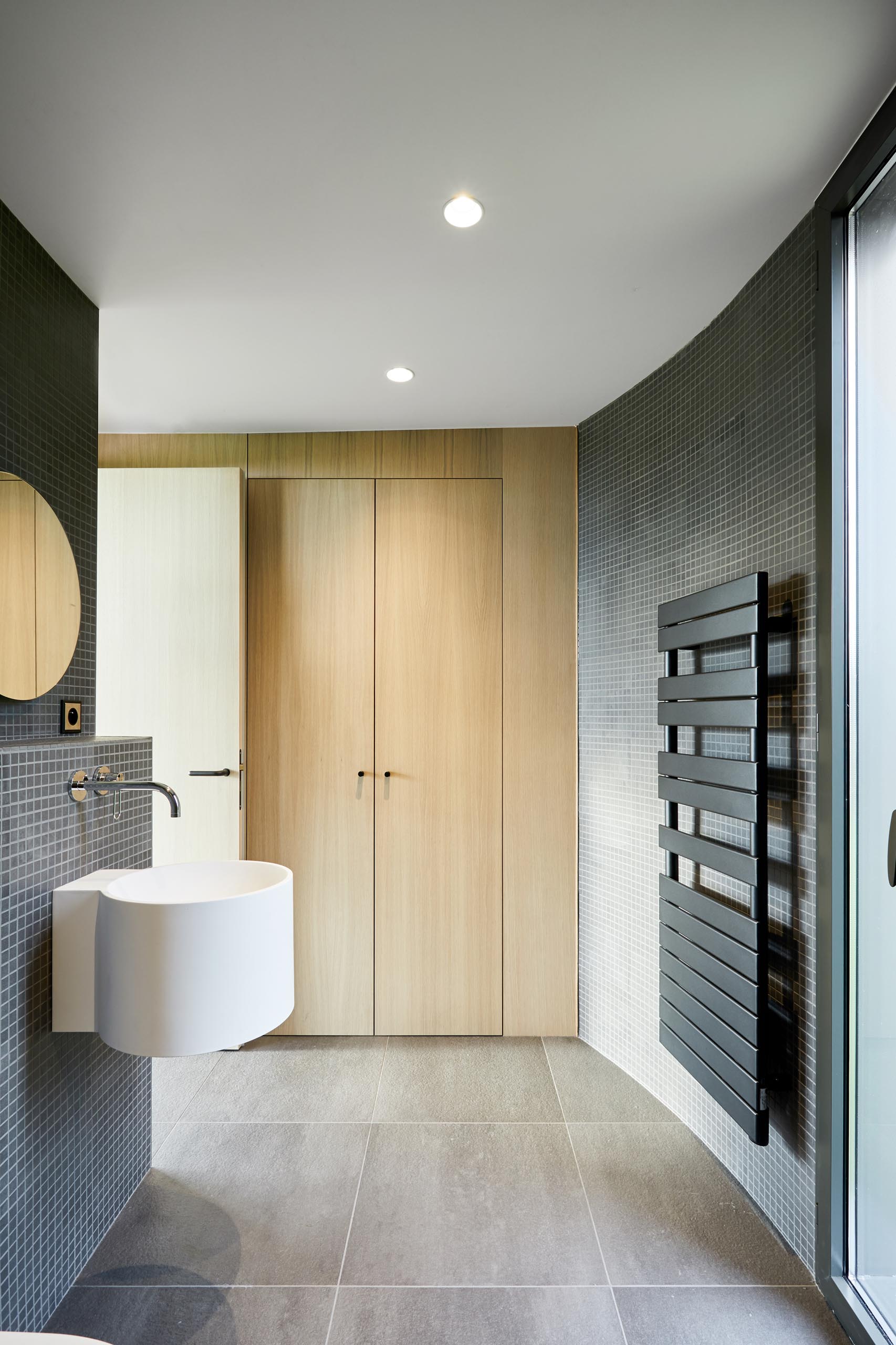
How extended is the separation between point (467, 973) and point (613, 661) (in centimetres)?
131

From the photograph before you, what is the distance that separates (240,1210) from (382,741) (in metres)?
1.57

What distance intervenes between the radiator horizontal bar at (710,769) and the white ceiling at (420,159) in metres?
1.22

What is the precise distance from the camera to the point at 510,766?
10.3 feet

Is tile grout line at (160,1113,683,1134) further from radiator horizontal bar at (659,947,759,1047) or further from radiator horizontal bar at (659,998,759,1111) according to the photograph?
radiator horizontal bar at (659,947,759,1047)

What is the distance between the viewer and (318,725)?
3145 millimetres

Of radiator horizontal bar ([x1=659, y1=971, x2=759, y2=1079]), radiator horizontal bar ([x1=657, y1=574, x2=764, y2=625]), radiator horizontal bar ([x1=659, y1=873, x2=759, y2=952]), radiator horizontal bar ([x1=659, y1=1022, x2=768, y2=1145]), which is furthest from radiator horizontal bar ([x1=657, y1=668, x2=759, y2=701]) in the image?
radiator horizontal bar ([x1=659, y1=1022, x2=768, y2=1145])

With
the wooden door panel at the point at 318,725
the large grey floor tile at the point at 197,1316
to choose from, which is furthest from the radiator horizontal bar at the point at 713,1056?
the wooden door panel at the point at 318,725

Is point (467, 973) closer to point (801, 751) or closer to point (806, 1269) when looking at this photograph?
point (806, 1269)

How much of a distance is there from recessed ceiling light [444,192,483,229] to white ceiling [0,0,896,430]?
0.09 feet

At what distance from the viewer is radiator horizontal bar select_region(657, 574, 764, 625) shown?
1863 millimetres

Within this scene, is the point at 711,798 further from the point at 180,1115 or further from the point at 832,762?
the point at 180,1115

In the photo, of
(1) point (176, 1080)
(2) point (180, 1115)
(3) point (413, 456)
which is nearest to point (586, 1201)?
(2) point (180, 1115)

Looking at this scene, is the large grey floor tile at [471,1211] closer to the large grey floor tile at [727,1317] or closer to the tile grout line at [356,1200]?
the tile grout line at [356,1200]

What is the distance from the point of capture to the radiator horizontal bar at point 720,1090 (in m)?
1.81
